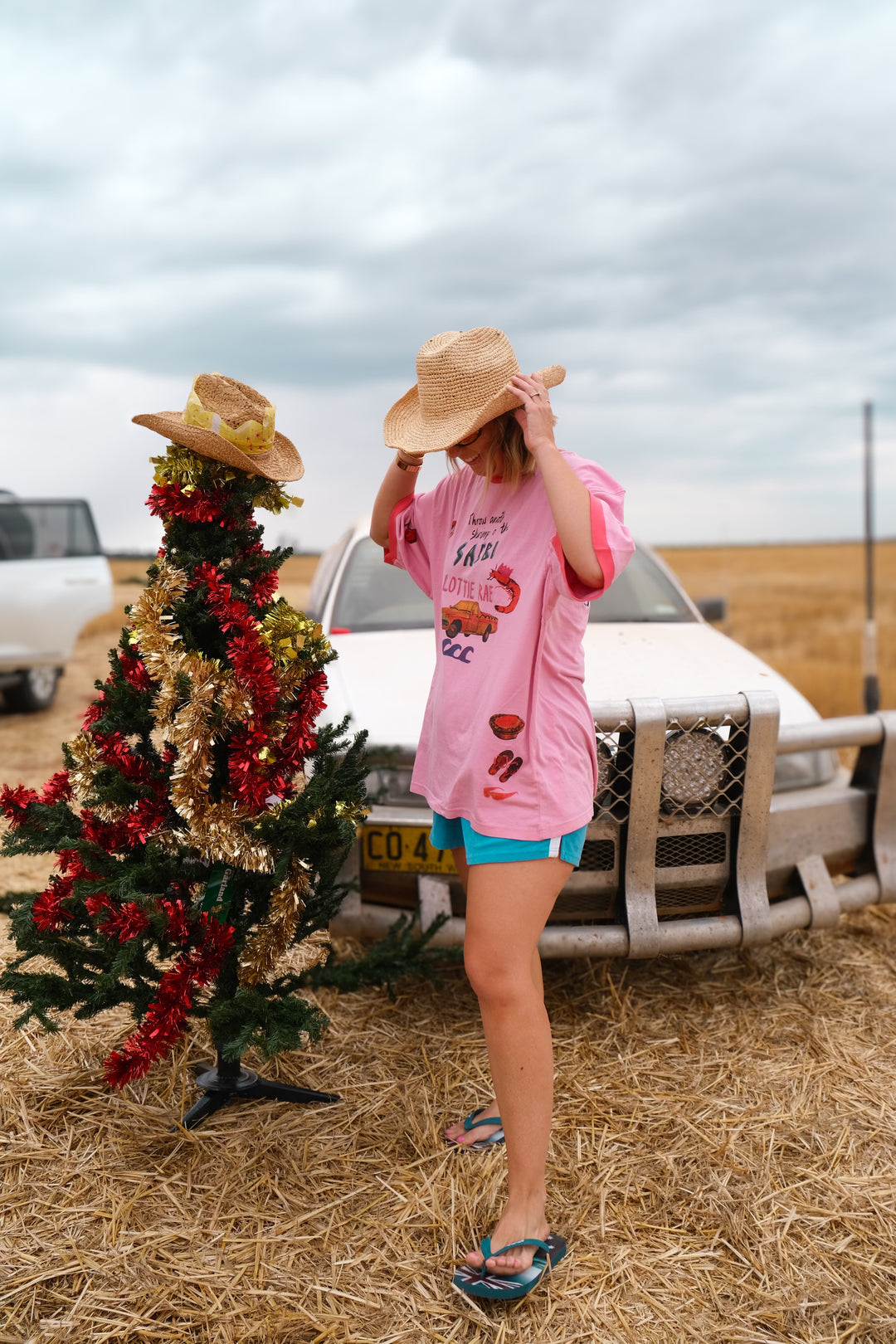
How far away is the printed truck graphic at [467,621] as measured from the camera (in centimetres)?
227

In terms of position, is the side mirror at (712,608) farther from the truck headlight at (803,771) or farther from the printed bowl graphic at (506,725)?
the printed bowl graphic at (506,725)

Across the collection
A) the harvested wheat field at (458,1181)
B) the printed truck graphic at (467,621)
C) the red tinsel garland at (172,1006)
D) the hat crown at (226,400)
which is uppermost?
the hat crown at (226,400)

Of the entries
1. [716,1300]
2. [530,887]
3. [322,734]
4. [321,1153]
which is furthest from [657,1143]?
[322,734]

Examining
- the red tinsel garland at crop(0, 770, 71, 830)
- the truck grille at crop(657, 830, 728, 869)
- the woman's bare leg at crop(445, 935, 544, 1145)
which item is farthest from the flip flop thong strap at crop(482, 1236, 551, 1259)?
the red tinsel garland at crop(0, 770, 71, 830)

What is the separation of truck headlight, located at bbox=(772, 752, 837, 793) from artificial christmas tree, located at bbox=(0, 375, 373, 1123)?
5.63ft

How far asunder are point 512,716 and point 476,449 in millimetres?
610

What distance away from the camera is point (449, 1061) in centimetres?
332

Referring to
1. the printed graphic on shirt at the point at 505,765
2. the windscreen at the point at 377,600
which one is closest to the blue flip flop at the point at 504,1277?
the printed graphic on shirt at the point at 505,765

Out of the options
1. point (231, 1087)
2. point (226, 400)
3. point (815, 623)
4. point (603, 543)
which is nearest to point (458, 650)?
point (603, 543)

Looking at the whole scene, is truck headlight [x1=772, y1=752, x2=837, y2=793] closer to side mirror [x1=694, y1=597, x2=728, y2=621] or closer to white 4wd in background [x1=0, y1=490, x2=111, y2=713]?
side mirror [x1=694, y1=597, x2=728, y2=621]

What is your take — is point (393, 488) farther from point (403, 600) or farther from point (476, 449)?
point (403, 600)

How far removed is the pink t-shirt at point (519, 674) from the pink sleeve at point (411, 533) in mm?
277

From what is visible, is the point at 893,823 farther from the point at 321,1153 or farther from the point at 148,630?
the point at 148,630

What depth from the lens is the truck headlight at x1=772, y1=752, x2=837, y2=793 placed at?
12.4ft
